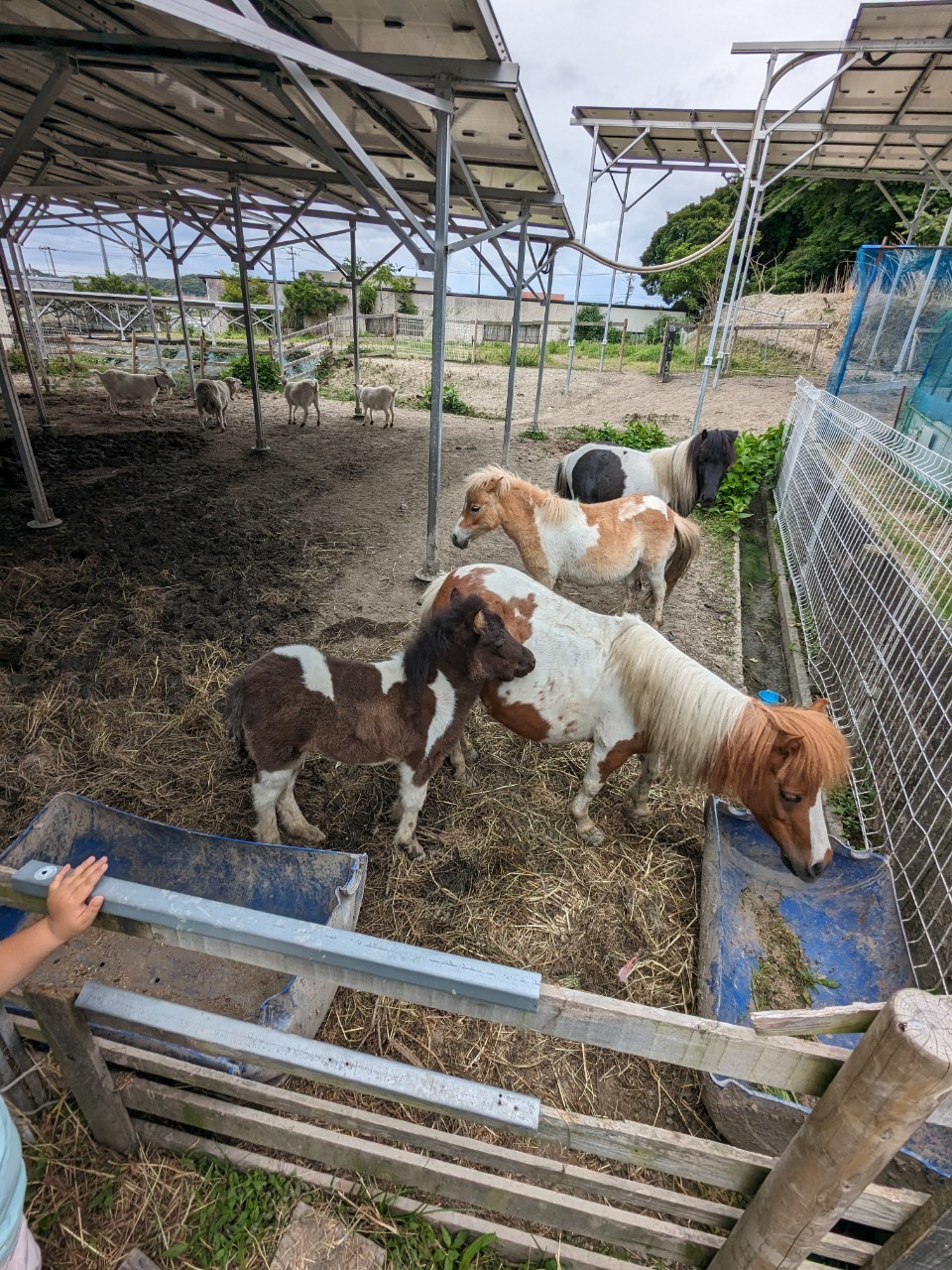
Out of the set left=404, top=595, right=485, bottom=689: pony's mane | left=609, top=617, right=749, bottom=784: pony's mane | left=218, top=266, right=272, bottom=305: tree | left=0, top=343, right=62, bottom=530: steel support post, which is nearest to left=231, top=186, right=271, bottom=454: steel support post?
left=0, top=343, right=62, bottom=530: steel support post

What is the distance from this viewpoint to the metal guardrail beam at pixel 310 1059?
1423 mm

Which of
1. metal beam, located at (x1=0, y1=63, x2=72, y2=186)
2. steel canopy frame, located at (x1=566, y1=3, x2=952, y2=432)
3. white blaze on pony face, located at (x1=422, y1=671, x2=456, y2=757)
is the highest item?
steel canopy frame, located at (x1=566, y1=3, x2=952, y2=432)

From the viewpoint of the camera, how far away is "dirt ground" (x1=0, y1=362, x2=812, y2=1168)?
8.42 feet

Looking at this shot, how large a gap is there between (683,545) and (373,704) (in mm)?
3616

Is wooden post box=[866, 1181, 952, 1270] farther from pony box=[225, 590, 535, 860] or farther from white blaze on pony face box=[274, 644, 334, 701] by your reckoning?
white blaze on pony face box=[274, 644, 334, 701]

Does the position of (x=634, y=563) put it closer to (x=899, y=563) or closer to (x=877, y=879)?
(x=899, y=563)

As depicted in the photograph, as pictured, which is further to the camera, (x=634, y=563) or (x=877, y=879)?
(x=634, y=563)

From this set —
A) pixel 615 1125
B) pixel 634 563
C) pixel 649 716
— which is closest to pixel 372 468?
pixel 634 563

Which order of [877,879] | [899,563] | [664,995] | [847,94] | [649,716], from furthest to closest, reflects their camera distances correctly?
[847,94]
[899,563]
[649,716]
[877,879]
[664,995]

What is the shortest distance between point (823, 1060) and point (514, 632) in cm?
241

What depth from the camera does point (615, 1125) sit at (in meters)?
1.48

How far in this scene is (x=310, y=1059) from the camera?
1501 mm

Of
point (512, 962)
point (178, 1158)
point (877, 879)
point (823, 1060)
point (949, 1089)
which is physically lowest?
point (512, 962)

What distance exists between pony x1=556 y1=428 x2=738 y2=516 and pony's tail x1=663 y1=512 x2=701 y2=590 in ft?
5.31
